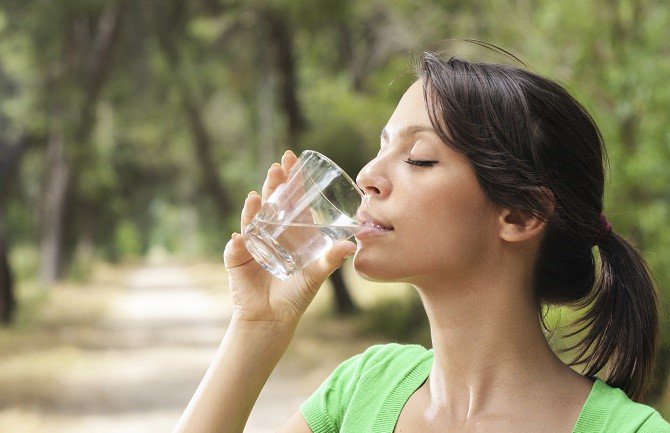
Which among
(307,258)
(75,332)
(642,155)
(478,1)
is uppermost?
(478,1)

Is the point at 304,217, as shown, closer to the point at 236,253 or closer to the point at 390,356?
the point at 236,253

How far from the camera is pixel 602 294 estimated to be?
6.51 feet

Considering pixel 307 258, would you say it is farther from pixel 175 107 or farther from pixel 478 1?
pixel 175 107

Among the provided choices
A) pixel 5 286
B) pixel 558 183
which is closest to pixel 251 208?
pixel 558 183

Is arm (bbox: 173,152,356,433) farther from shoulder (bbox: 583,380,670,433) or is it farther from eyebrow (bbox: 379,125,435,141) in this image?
shoulder (bbox: 583,380,670,433)

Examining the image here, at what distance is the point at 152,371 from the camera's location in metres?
11.6

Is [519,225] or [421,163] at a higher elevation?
[421,163]

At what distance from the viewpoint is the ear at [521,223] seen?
187cm

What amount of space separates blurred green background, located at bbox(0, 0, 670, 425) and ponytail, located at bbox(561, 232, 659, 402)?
0.14m

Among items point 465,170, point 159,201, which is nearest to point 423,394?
point 465,170

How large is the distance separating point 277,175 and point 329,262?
0.20m

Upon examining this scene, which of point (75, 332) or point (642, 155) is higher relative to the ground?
point (642, 155)

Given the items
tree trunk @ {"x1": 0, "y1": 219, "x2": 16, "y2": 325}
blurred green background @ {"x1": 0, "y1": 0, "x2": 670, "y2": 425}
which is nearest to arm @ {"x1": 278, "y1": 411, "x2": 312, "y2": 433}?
blurred green background @ {"x1": 0, "y1": 0, "x2": 670, "y2": 425}

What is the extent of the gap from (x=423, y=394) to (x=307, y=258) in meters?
0.33
